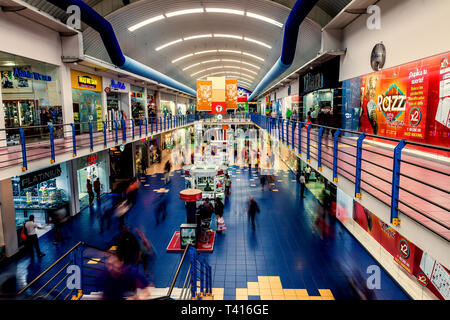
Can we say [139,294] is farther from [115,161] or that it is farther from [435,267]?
[115,161]

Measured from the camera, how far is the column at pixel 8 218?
9.59 meters

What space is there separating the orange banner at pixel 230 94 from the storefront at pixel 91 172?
26.7ft

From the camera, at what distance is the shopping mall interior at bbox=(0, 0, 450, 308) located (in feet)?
19.4

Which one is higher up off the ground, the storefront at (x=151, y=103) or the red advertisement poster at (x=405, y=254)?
the storefront at (x=151, y=103)

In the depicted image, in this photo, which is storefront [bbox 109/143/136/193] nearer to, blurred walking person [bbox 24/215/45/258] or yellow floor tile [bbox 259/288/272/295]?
blurred walking person [bbox 24/215/45/258]

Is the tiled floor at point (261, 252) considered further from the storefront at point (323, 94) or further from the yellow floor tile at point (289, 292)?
the storefront at point (323, 94)

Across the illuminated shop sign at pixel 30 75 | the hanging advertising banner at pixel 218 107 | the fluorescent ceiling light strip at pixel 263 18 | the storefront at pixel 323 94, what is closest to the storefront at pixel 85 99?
the illuminated shop sign at pixel 30 75

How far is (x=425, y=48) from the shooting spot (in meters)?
6.01

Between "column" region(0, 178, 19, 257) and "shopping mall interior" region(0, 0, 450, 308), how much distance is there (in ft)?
0.18

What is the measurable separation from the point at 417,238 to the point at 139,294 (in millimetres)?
6834

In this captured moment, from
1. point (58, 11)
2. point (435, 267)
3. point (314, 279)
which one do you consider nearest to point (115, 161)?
point (58, 11)

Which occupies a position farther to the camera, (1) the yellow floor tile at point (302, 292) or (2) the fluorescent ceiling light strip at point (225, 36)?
(2) the fluorescent ceiling light strip at point (225, 36)

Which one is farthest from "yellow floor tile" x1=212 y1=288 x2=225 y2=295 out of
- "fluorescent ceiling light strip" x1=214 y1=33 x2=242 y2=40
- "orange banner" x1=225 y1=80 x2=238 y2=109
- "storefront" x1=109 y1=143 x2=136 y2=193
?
"fluorescent ceiling light strip" x1=214 y1=33 x2=242 y2=40

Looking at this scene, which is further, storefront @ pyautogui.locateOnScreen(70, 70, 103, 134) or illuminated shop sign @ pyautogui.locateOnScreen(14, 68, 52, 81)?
storefront @ pyautogui.locateOnScreen(70, 70, 103, 134)
